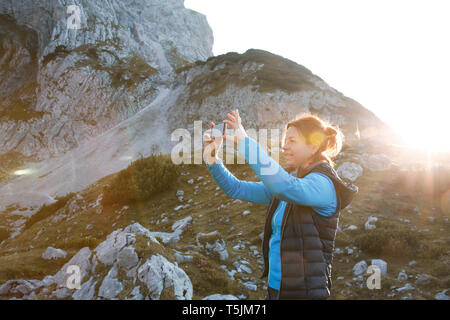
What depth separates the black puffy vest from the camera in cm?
237

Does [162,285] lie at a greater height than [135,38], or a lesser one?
lesser

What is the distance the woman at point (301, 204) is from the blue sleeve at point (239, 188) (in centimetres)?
25

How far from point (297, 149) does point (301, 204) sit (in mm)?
670

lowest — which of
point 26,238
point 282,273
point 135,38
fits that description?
point 26,238

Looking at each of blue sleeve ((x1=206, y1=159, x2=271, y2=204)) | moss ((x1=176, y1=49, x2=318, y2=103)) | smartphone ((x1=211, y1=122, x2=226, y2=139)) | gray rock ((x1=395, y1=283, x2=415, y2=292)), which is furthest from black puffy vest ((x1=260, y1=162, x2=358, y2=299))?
moss ((x1=176, y1=49, x2=318, y2=103))

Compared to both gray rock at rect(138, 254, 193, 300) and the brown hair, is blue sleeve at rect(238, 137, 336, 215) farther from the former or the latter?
gray rock at rect(138, 254, 193, 300)

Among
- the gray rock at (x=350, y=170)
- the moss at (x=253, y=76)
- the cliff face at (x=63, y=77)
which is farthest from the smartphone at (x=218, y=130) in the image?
the cliff face at (x=63, y=77)

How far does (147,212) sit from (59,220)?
19.4 ft

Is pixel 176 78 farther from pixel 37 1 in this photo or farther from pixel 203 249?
pixel 203 249

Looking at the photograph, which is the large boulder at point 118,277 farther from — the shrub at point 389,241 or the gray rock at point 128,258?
the shrub at point 389,241

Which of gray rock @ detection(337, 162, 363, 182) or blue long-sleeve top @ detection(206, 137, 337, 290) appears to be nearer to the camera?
blue long-sleeve top @ detection(206, 137, 337, 290)
